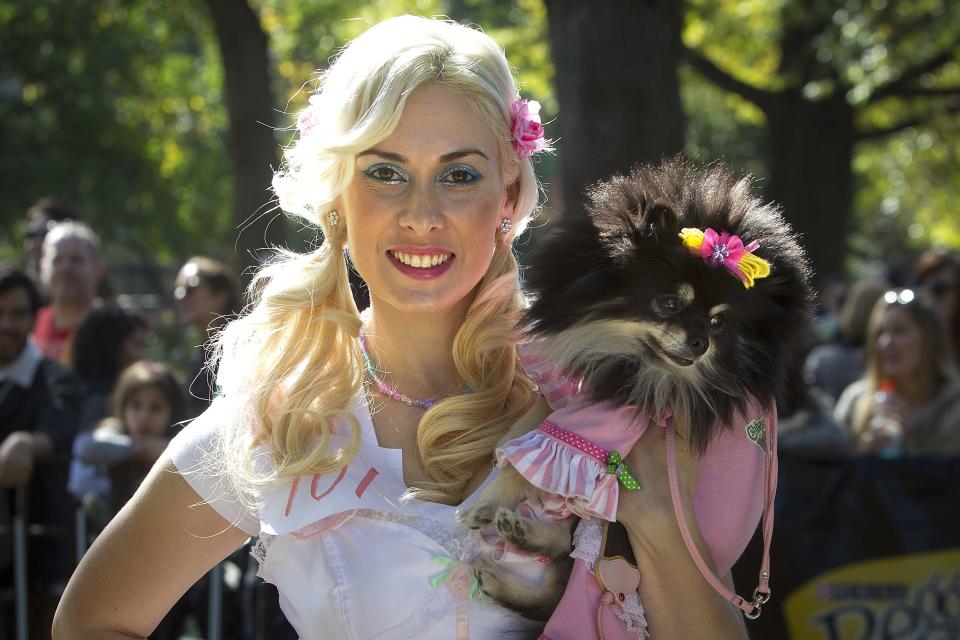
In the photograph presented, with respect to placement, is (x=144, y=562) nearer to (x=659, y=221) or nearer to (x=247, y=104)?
(x=659, y=221)

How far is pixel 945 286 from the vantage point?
7145 millimetres

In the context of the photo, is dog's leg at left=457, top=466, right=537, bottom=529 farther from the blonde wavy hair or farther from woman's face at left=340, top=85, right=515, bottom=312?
woman's face at left=340, top=85, right=515, bottom=312

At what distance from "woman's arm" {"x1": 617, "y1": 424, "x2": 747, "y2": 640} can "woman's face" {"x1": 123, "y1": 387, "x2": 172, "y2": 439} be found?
3.59 meters

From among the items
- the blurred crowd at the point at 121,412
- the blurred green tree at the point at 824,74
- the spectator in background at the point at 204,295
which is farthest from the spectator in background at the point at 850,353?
the blurred green tree at the point at 824,74

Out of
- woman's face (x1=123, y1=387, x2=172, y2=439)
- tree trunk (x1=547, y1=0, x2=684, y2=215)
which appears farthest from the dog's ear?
woman's face (x1=123, y1=387, x2=172, y2=439)

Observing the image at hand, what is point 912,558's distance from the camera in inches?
181

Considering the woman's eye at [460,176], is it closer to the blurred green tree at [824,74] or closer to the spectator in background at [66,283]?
the spectator in background at [66,283]

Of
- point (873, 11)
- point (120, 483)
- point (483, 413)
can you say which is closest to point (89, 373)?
point (120, 483)

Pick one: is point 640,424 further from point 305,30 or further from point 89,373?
point 305,30

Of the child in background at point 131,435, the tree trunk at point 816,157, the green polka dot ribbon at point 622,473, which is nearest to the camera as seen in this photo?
the green polka dot ribbon at point 622,473

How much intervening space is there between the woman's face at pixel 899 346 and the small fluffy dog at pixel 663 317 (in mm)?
3473

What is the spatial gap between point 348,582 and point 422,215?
0.83 m

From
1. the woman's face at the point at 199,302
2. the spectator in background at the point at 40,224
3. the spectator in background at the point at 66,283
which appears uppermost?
the spectator in background at the point at 40,224

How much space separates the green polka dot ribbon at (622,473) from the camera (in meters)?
2.38
